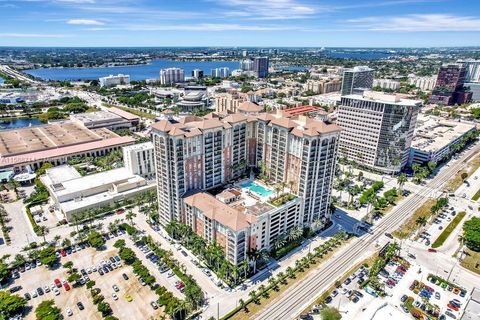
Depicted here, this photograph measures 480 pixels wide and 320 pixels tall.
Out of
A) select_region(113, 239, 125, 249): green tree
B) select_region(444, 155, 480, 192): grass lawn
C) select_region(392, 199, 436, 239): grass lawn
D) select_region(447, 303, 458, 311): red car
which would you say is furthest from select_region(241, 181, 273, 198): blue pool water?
select_region(444, 155, 480, 192): grass lawn

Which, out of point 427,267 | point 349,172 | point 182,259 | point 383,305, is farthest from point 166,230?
point 349,172

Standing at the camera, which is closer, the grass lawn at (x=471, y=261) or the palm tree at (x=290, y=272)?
the palm tree at (x=290, y=272)

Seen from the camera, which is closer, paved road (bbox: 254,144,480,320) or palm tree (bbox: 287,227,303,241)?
paved road (bbox: 254,144,480,320)

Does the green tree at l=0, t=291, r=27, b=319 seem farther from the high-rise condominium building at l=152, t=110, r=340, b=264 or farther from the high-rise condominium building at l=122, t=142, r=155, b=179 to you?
the high-rise condominium building at l=122, t=142, r=155, b=179

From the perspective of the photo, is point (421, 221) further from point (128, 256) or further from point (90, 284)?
point (90, 284)

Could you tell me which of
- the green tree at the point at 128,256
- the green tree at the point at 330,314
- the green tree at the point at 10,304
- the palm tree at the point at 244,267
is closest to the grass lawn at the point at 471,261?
the green tree at the point at 330,314

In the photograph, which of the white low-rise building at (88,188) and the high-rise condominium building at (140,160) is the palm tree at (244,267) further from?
the high-rise condominium building at (140,160)

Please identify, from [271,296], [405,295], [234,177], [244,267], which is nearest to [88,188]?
[234,177]
